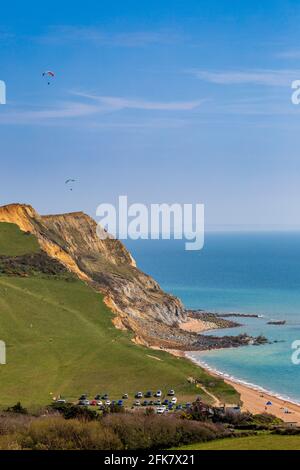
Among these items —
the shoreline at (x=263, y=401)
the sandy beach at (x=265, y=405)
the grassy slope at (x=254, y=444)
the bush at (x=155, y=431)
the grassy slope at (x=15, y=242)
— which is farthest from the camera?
the grassy slope at (x=15, y=242)

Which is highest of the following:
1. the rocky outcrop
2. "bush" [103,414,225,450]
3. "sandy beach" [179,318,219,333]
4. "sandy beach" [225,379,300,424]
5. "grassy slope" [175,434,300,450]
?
the rocky outcrop

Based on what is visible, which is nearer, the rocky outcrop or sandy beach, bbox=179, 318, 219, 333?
the rocky outcrop

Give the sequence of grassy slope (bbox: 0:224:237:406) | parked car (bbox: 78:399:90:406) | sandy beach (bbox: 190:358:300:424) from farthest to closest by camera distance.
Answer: grassy slope (bbox: 0:224:237:406) < sandy beach (bbox: 190:358:300:424) < parked car (bbox: 78:399:90:406)

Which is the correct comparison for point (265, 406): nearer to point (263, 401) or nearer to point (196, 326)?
point (263, 401)

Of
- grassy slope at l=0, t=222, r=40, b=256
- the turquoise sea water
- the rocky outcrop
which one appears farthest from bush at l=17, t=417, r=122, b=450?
grassy slope at l=0, t=222, r=40, b=256

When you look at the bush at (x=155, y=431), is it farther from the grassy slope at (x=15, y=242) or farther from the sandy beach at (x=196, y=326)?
the sandy beach at (x=196, y=326)

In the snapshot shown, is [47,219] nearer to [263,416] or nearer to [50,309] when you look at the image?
[50,309]

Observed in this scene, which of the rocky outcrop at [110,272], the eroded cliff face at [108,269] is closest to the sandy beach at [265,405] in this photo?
the rocky outcrop at [110,272]

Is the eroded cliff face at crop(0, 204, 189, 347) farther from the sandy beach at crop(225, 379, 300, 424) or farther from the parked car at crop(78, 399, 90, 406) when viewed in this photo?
the parked car at crop(78, 399, 90, 406)
